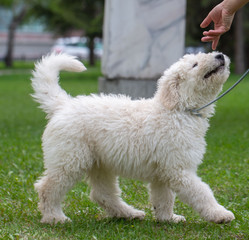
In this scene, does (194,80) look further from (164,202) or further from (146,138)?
(164,202)

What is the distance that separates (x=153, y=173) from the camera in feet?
15.0

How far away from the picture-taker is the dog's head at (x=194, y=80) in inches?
171

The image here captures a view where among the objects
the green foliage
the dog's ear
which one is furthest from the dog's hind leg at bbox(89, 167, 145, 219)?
the green foliage

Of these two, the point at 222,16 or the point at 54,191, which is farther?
the point at 222,16

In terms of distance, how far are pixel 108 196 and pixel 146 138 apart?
0.86 meters

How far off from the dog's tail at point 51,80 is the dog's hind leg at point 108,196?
779 millimetres

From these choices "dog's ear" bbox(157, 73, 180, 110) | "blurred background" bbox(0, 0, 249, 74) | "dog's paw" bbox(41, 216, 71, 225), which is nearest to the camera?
"dog's ear" bbox(157, 73, 180, 110)

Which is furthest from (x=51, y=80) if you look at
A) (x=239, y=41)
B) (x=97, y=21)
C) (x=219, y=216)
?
(x=239, y=41)

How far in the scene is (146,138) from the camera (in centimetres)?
446

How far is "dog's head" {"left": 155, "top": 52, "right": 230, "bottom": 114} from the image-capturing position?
436 centimetres

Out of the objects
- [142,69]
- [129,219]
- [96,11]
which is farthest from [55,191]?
[96,11]

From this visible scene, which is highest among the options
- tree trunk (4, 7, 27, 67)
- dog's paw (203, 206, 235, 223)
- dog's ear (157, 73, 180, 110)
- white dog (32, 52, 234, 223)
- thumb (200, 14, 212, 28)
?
thumb (200, 14, 212, 28)

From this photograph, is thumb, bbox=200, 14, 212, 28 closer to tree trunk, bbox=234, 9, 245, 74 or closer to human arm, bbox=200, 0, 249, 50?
human arm, bbox=200, 0, 249, 50

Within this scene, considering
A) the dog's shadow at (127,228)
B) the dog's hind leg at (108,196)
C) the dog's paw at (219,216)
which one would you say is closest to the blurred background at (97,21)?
the dog's hind leg at (108,196)
